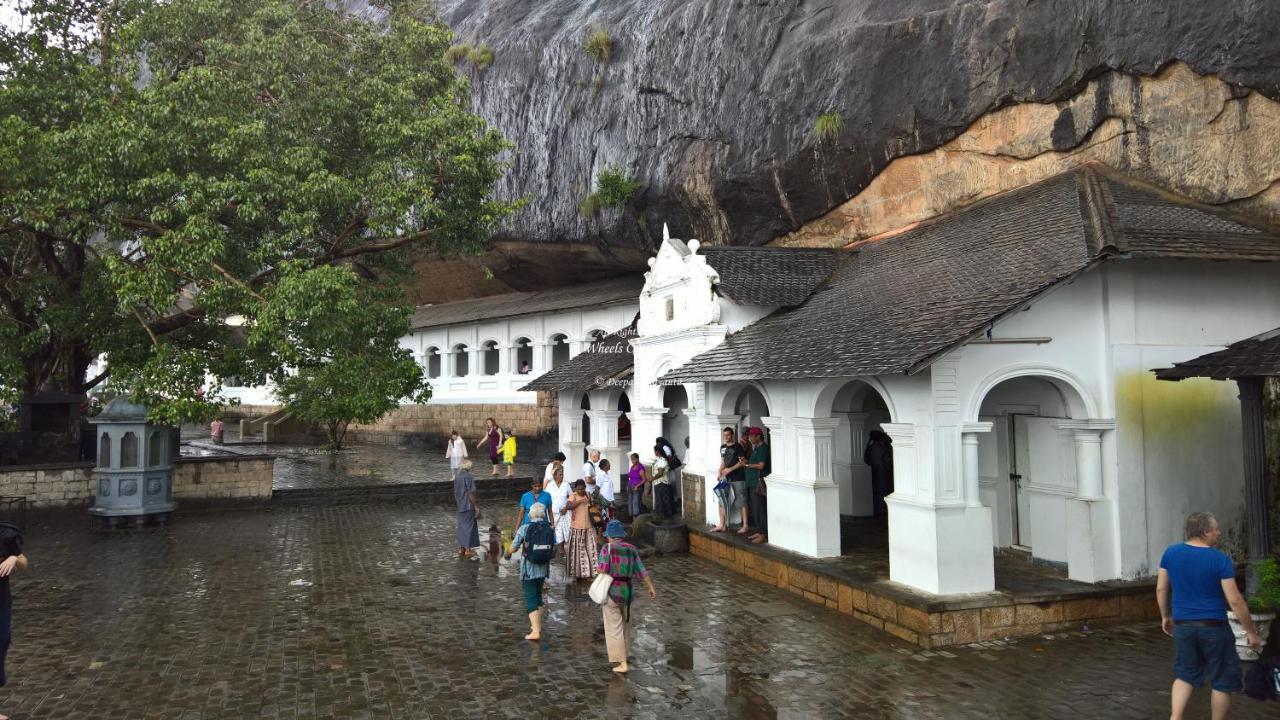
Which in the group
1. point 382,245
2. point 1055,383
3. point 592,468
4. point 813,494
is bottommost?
point 813,494

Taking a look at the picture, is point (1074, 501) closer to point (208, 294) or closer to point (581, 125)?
point (208, 294)

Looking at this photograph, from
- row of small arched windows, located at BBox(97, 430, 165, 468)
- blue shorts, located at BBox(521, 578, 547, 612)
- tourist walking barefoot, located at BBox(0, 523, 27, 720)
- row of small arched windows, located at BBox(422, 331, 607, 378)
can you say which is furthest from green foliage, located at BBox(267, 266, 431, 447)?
row of small arched windows, located at BBox(422, 331, 607, 378)

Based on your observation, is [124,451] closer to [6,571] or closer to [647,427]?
[647,427]

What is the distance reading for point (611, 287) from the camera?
98.1 ft

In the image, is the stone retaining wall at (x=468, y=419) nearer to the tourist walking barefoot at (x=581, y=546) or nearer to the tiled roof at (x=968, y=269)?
the tiled roof at (x=968, y=269)

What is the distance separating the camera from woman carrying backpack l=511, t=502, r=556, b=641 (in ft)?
28.8

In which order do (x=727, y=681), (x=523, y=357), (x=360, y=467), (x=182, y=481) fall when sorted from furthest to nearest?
(x=523, y=357) < (x=360, y=467) < (x=182, y=481) < (x=727, y=681)

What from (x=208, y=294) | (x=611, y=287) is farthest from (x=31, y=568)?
(x=611, y=287)

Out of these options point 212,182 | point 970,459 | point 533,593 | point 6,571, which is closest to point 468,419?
point 212,182

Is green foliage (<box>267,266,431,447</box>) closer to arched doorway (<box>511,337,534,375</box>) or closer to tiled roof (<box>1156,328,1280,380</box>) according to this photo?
arched doorway (<box>511,337,534,375</box>)

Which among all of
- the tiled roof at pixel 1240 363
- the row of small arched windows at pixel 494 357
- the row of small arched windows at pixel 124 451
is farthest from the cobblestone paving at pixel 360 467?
the tiled roof at pixel 1240 363

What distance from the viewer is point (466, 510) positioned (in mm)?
13508

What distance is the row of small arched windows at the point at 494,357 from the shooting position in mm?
32281

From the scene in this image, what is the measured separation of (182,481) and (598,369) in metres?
9.64
